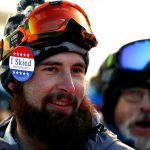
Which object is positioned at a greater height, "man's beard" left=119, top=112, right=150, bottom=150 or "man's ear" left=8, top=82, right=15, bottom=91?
"man's ear" left=8, top=82, right=15, bottom=91

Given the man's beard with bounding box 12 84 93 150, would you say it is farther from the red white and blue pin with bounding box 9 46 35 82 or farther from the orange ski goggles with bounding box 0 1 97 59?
the orange ski goggles with bounding box 0 1 97 59

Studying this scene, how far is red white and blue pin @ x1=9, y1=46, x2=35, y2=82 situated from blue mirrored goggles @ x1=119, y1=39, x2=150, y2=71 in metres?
1.01

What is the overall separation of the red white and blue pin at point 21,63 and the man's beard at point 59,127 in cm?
21

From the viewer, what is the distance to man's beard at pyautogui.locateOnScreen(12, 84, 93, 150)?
12.3 ft

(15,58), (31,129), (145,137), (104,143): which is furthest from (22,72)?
(145,137)

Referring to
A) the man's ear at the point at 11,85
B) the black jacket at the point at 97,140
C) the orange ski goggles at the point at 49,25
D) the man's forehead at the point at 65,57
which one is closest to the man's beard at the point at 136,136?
the black jacket at the point at 97,140

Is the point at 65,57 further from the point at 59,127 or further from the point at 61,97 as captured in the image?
the point at 59,127

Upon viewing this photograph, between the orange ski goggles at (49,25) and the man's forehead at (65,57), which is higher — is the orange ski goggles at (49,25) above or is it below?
above

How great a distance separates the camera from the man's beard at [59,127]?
3.76 m

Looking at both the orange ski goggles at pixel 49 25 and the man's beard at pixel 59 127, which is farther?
the orange ski goggles at pixel 49 25

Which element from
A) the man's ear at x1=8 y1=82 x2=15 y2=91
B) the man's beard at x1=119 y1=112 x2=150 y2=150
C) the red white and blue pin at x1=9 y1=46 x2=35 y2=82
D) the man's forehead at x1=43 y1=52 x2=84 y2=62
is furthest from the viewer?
the man's beard at x1=119 y1=112 x2=150 y2=150

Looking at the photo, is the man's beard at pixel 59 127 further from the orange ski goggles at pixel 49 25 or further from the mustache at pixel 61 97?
the orange ski goggles at pixel 49 25

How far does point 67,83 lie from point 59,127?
29 cm

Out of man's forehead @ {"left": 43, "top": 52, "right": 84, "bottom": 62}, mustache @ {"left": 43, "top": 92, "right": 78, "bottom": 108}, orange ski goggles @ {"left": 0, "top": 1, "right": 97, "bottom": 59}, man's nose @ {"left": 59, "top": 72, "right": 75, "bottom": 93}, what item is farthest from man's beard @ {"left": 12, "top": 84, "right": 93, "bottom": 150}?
orange ski goggles @ {"left": 0, "top": 1, "right": 97, "bottom": 59}
